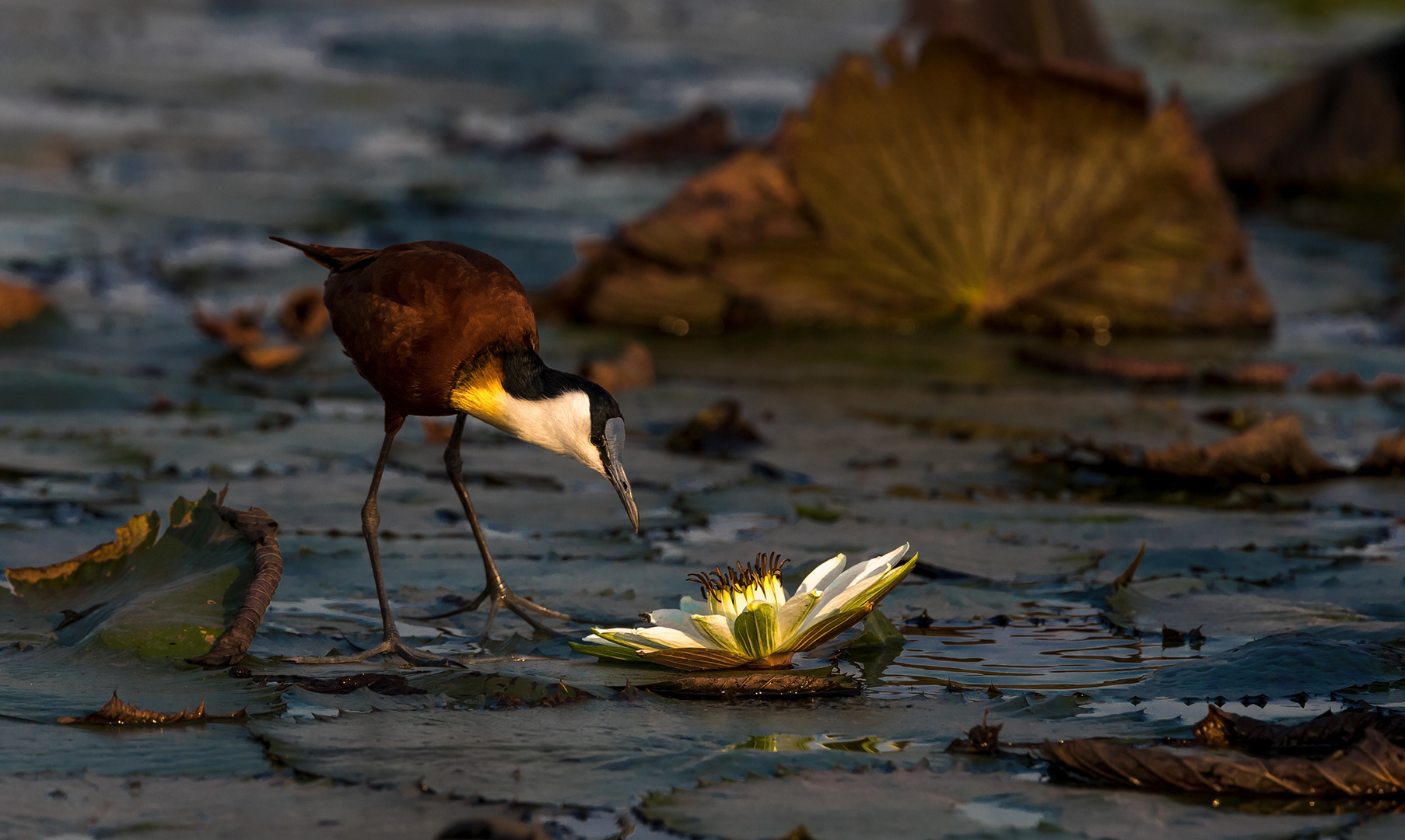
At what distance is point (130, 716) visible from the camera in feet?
8.10

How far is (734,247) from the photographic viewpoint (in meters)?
6.74

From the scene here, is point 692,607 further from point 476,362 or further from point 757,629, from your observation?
point 476,362

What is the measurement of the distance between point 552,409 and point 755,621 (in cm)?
69

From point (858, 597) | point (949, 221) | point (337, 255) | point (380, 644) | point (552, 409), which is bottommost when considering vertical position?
point (380, 644)

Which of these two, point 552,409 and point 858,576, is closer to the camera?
point 858,576

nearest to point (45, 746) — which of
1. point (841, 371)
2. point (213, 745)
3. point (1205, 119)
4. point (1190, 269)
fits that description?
point (213, 745)

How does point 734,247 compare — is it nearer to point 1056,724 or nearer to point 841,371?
point 841,371

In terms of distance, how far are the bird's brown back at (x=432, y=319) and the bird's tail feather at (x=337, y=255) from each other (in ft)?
0.42

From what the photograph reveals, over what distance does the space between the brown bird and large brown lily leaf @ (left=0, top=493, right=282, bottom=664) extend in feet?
0.90

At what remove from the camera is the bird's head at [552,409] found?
309 centimetres

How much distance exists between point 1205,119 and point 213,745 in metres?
11.5

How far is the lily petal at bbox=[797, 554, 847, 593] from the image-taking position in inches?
108

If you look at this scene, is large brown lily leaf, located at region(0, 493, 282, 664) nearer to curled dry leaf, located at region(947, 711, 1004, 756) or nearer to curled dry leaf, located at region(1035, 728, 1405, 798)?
curled dry leaf, located at region(947, 711, 1004, 756)

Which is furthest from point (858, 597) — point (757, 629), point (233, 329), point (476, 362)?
point (233, 329)
